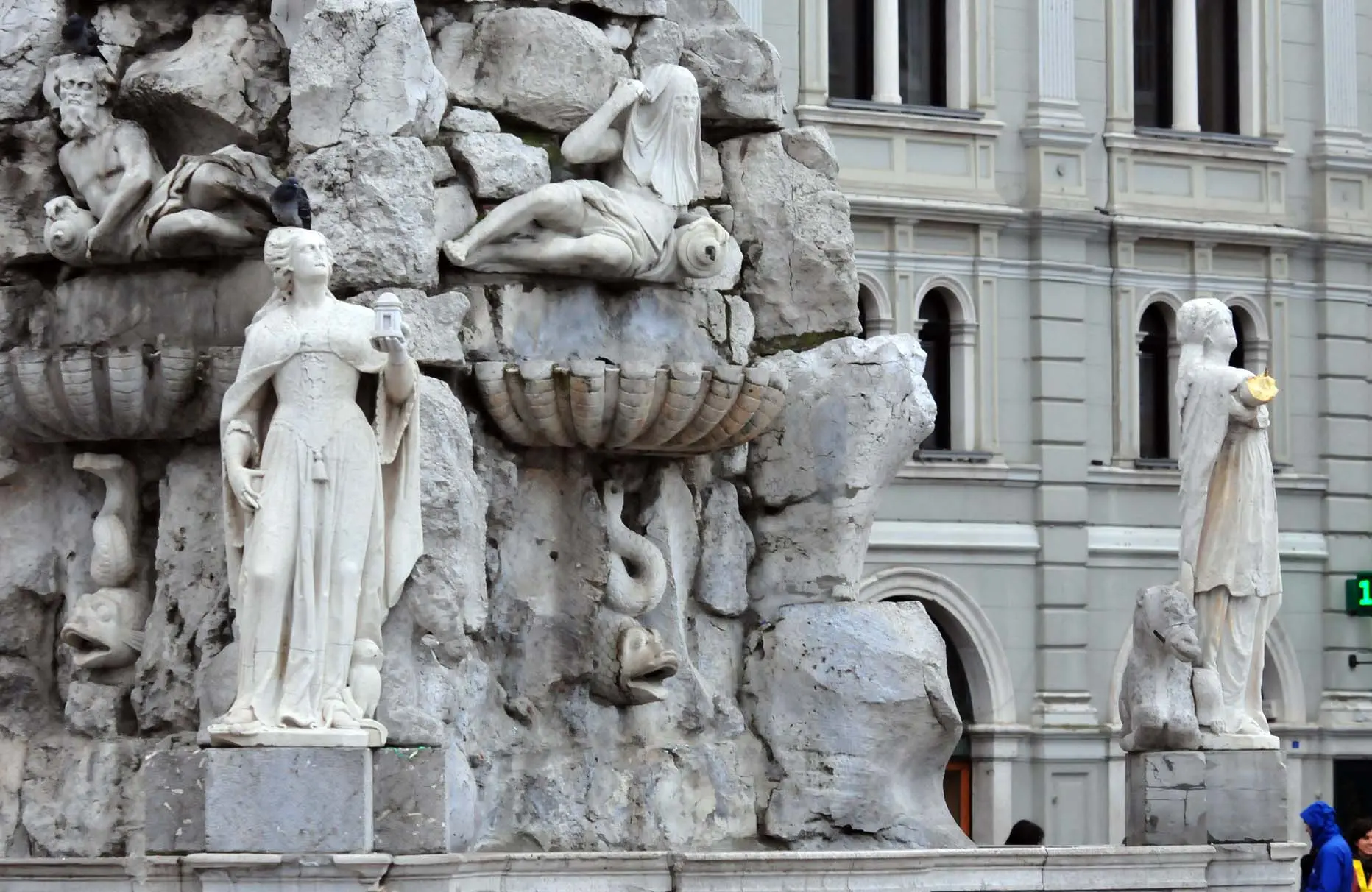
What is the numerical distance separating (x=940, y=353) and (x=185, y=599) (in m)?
21.7

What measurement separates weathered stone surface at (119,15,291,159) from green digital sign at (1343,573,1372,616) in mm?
22944

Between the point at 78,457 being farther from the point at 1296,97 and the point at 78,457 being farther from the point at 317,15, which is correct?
the point at 1296,97

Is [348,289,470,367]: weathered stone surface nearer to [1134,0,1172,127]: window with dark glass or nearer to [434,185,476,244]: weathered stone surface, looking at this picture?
[434,185,476,244]: weathered stone surface

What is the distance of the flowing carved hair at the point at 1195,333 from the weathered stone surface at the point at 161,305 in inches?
205

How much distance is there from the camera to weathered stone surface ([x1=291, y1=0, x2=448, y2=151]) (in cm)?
1595

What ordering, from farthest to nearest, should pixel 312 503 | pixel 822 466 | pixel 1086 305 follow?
pixel 1086 305
pixel 822 466
pixel 312 503

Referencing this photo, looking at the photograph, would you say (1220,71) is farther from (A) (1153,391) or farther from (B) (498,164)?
(B) (498,164)

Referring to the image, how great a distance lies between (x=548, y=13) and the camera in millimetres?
16828

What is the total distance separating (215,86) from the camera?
16.5 metres

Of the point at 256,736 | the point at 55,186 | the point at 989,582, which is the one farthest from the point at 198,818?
the point at 989,582

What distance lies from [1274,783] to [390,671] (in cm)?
540

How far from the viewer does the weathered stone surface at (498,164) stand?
1645 centimetres

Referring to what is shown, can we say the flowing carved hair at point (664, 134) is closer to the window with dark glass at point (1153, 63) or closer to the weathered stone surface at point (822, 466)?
the weathered stone surface at point (822, 466)

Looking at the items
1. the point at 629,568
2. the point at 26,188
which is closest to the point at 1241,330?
the point at 629,568
